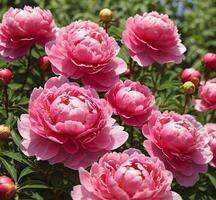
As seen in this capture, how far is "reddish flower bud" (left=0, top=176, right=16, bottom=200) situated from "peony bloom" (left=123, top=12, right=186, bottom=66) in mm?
655

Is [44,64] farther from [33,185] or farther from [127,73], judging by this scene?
[33,185]

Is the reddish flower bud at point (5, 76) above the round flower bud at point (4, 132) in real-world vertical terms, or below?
above

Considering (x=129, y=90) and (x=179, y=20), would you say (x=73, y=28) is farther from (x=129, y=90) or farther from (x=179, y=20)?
(x=179, y=20)

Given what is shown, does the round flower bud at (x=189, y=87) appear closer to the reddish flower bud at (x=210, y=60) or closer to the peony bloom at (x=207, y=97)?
the peony bloom at (x=207, y=97)

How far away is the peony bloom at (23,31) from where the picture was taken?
193 cm

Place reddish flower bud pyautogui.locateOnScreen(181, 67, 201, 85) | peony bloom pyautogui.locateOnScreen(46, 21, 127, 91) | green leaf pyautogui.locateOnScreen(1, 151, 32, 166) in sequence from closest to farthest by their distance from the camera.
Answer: green leaf pyautogui.locateOnScreen(1, 151, 32, 166) < peony bloom pyautogui.locateOnScreen(46, 21, 127, 91) < reddish flower bud pyautogui.locateOnScreen(181, 67, 201, 85)

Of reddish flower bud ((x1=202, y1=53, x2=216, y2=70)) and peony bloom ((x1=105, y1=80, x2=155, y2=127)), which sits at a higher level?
peony bloom ((x1=105, y1=80, x2=155, y2=127))

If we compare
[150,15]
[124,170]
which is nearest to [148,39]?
[150,15]

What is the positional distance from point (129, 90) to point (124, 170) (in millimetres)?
379

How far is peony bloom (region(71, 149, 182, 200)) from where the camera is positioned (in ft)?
4.78

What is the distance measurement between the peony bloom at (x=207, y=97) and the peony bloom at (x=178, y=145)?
0.50 metres

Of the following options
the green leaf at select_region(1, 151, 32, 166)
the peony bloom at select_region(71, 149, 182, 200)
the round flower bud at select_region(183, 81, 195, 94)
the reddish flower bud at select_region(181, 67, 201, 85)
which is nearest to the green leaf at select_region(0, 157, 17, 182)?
the green leaf at select_region(1, 151, 32, 166)

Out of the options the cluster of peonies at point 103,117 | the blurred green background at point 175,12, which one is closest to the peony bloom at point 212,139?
the cluster of peonies at point 103,117

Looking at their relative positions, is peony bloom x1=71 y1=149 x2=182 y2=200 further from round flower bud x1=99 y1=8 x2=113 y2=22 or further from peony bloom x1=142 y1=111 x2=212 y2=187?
round flower bud x1=99 y1=8 x2=113 y2=22
